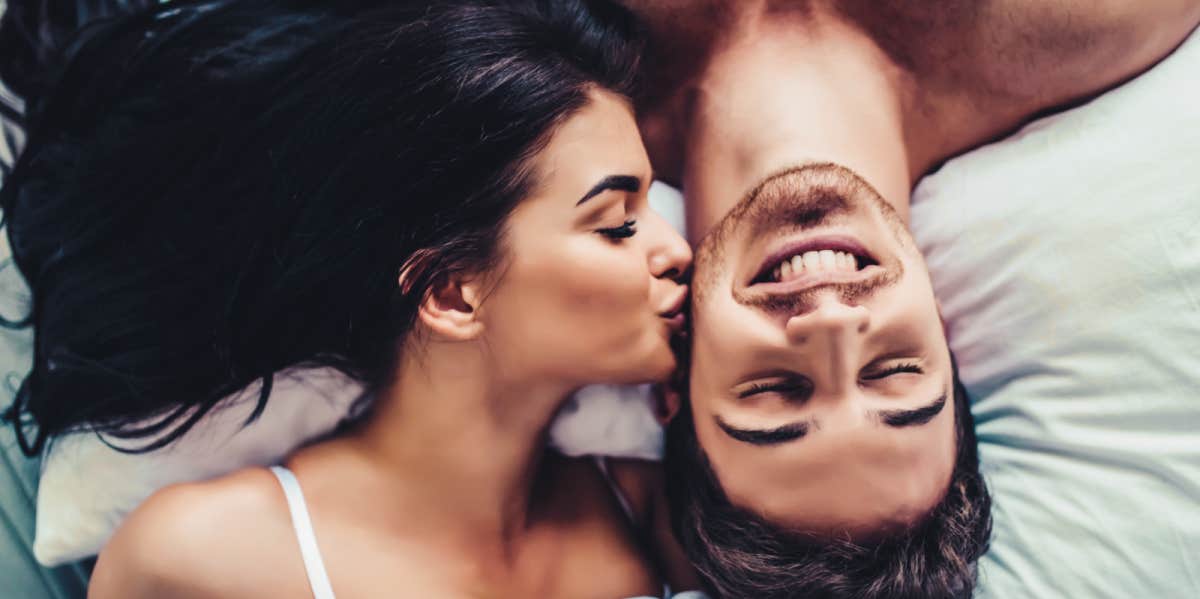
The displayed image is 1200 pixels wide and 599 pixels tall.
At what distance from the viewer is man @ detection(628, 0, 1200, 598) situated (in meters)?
1.11

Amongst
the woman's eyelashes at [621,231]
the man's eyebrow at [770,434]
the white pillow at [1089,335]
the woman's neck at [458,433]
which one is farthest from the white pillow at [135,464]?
the white pillow at [1089,335]

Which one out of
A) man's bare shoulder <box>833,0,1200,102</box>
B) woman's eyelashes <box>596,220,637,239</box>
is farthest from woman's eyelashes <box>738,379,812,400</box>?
man's bare shoulder <box>833,0,1200,102</box>

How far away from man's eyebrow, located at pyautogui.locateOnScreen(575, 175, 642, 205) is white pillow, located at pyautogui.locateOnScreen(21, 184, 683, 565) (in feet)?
1.66

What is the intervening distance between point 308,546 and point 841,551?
2.45ft

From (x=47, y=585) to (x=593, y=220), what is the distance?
108cm

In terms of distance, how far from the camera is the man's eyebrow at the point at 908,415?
3.61 feet

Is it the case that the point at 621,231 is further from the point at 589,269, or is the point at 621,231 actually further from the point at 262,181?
the point at 262,181

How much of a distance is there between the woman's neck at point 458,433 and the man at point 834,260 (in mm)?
250

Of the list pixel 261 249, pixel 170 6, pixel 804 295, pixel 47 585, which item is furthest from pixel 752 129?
pixel 47 585

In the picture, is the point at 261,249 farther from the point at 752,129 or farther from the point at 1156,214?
the point at 1156,214

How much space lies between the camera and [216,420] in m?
1.32

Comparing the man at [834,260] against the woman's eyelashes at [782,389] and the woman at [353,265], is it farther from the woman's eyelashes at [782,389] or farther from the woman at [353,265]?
the woman at [353,265]

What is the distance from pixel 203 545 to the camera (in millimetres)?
1178

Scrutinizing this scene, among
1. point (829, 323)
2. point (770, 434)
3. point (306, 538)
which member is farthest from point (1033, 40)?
point (306, 538)
